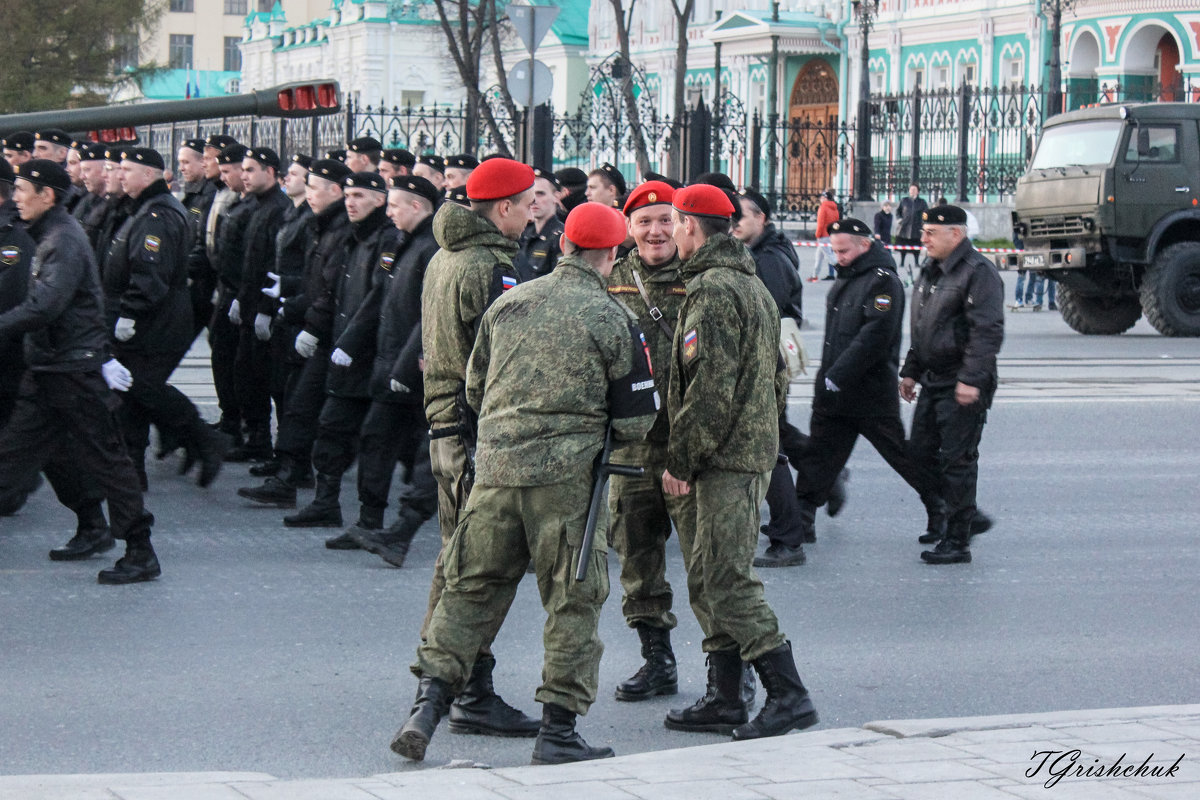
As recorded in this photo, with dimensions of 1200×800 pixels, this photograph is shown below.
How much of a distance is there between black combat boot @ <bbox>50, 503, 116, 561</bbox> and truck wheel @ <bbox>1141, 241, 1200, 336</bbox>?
15.7m

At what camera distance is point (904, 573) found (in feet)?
27.3

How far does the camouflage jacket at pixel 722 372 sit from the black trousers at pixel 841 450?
9.56ft

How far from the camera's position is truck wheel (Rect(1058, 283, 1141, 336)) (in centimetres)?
2200

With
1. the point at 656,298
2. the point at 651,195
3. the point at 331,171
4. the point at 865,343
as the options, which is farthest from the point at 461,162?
the point at 656,298

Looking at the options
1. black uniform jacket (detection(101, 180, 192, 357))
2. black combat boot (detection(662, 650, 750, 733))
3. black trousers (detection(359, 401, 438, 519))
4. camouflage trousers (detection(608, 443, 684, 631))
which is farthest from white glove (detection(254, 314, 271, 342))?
black combat boot (detection(662, 650, 750, 733))

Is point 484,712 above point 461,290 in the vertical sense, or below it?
below

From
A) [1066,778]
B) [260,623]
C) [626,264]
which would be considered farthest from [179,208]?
[1066,778]

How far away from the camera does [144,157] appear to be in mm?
9273

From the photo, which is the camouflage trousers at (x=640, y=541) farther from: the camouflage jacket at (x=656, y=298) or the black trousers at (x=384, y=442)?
the black trousers at (x=384, y=442)

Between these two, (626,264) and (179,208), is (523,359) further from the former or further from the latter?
(179,208)

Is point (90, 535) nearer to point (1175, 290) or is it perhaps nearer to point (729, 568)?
point (729, 568)

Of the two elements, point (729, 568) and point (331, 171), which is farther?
point (331, 171)

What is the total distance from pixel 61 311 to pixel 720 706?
3724 mm

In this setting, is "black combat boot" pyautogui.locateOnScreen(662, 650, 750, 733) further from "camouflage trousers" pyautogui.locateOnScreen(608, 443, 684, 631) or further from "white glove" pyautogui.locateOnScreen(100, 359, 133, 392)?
"white glove" pyautogui.locateOnScreen(100, 359, 133, 392)
